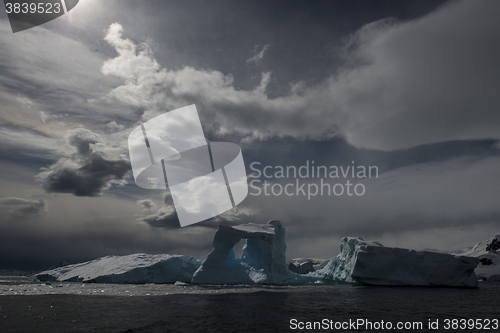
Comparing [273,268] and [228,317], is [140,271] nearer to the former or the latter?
[273,268]

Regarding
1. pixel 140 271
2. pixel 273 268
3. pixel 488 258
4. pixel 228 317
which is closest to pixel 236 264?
pixel 273 268

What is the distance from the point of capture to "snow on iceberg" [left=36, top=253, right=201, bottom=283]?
23.6 meters

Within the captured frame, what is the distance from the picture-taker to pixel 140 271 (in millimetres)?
24297

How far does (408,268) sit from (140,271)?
24.5 m

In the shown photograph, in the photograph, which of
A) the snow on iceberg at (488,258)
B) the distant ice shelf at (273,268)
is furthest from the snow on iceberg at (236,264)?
the snow on iceberg at (488,258)

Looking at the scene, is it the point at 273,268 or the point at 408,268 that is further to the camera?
the point at 273,268

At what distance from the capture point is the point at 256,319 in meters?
8.95

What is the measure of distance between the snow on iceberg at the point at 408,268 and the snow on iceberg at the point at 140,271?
1673 centimetres

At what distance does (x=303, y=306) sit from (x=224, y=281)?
12301 millimetres

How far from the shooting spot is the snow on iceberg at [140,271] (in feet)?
77.4

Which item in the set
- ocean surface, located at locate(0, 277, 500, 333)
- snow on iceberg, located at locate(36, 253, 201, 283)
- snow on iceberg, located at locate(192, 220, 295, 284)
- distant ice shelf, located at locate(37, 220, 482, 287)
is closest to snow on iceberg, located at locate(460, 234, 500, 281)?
distant ice shelf, located at locate(37, 220, 482, 287)

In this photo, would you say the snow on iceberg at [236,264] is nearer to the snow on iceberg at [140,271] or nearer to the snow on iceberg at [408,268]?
the snow on iceberg at [140,271]

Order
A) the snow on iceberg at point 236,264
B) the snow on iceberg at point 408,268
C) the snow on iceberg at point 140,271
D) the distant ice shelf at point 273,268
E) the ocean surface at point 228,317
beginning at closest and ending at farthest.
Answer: the ocean surface at point 228,317 → the snow on iceberg at point 236,264 → the distant ice shelf at point 273,268 → the snow on iceberg at point 408,268 → the snow on iceberg at point 140,271

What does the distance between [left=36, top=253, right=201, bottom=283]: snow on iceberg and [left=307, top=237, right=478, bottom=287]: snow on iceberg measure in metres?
16.7
